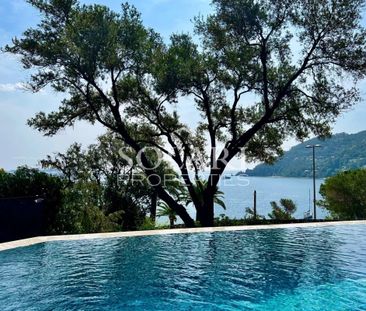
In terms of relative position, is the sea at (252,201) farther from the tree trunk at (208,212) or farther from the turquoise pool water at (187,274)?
the turquoise pool water at (187,274)

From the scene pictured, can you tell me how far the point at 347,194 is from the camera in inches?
1294

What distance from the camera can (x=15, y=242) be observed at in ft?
38.3

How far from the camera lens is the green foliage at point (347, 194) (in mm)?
31969

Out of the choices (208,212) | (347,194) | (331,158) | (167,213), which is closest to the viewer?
(208,212)

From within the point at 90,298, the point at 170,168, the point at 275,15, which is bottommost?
the point at 90,298

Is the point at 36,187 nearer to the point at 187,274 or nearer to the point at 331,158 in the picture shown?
the point at 187,274

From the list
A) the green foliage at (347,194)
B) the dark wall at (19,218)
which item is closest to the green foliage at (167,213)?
the green foliage at (347,194)

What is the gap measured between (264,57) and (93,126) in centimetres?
932

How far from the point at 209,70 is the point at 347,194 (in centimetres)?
1991

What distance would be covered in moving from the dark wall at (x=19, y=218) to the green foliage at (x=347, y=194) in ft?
85.7

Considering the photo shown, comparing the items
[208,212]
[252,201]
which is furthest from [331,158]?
[208,212]

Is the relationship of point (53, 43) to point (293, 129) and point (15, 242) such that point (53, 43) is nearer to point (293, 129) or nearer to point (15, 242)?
point (15, 242)

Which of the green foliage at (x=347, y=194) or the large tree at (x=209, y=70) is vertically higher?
the large tree at (x=209, y=70)

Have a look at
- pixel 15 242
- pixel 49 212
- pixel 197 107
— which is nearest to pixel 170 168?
pixel 197 107
